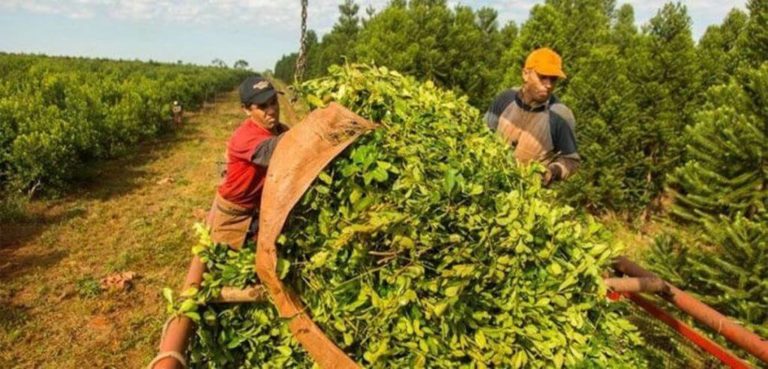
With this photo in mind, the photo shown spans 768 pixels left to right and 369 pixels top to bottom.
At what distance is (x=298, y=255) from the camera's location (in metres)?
2.14

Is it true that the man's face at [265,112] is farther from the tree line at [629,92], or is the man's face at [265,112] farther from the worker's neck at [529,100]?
the tree line at [629,92]

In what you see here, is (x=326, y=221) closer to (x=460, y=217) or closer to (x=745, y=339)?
(x=460, y=217)

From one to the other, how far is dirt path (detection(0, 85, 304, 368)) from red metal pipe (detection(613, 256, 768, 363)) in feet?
7.59

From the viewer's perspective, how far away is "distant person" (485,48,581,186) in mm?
4445

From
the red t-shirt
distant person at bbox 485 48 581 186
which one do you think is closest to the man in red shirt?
the red t-shirt

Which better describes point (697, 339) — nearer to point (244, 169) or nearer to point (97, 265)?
point (244, 169)

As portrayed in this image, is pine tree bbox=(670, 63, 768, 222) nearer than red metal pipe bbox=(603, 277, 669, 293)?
No

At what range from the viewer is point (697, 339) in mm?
2953

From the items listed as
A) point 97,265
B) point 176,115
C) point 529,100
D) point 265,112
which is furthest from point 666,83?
point 176,115

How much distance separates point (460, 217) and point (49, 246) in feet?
33.2

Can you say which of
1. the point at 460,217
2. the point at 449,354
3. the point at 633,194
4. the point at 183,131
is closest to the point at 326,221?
the point at 460,217

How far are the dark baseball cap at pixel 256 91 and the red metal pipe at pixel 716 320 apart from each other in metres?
2.53

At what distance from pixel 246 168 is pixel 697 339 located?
2.99 m

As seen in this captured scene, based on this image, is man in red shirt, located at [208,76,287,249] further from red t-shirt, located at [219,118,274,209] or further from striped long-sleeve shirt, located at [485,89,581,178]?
striped long-sleeve shirt, located at [485,89,581,178]
